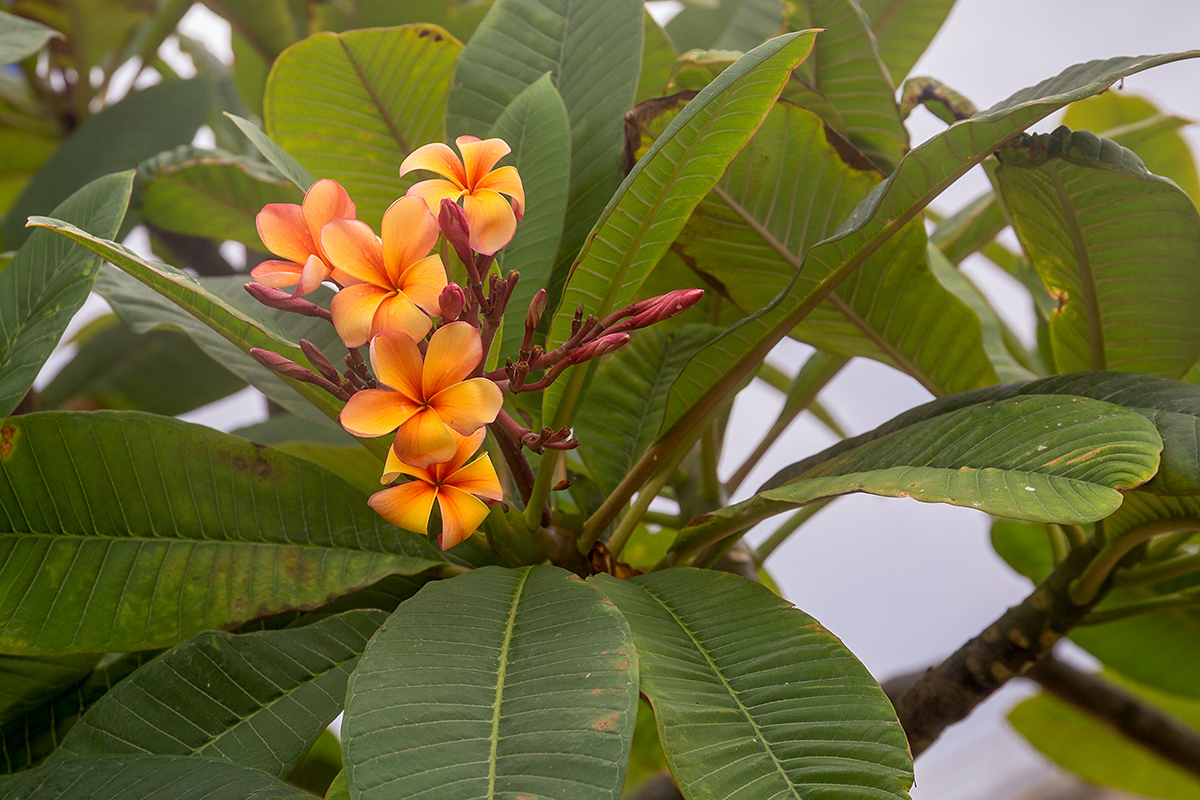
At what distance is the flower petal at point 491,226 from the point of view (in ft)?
1.35

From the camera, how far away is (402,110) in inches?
27.3

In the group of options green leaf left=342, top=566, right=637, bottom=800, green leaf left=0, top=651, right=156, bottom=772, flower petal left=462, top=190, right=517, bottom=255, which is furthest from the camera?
green leaf left=0, top=651, right=156, bottom=772

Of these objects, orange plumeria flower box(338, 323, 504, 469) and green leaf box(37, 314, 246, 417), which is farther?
green leaf box(37, 314, 246, 417)

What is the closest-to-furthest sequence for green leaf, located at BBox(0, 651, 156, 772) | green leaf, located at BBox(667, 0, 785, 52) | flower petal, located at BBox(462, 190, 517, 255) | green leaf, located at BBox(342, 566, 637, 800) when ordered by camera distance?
green leaf, located at BBox(342, 566, 637, 800), flower petal, located at BBox(462, 190, 517, 255), green leaf, located at BBox(0, 651, 156, 772), green leaf, located at BBox(667, 0, 785, 52)

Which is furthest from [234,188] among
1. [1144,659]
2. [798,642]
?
[1144,659]

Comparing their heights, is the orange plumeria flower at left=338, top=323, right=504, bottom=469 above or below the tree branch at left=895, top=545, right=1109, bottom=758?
above

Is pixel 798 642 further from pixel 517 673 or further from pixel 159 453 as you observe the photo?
pixel 159 453

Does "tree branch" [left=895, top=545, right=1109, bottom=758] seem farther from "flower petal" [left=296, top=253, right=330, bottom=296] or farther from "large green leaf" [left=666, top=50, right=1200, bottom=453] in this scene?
"flower petal" [left=296, top=253, right=330, bottom=296]

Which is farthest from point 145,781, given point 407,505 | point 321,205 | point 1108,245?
point 1108,245

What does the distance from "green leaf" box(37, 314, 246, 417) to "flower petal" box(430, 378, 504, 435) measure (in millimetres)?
819

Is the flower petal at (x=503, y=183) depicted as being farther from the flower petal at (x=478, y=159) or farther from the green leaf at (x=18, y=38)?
the green leaf at (x=18, y=38)

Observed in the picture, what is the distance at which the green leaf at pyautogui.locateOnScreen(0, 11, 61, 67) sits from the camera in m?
0.72

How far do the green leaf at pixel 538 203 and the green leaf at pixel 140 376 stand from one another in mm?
655

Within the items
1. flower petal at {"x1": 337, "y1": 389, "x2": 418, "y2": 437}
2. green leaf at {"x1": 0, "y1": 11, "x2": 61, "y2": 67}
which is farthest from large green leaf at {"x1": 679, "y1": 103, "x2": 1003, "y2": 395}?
green leaf at {"x1": 0, "y1": 11, "x2": 61, "y2": 67}
